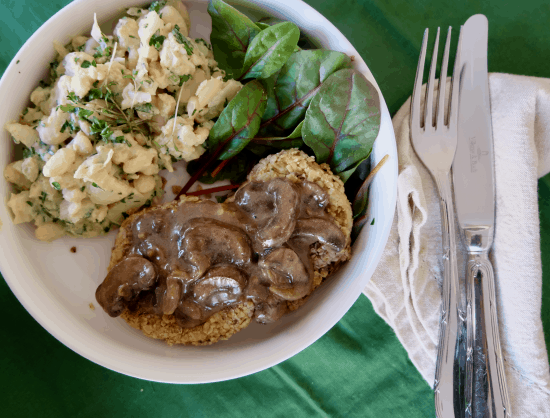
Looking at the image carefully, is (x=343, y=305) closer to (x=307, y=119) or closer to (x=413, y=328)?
(x=413, y=328)

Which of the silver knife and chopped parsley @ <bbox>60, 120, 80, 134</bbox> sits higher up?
chopped parsley @ <bbox>60, 120, 80, 134</bbox>

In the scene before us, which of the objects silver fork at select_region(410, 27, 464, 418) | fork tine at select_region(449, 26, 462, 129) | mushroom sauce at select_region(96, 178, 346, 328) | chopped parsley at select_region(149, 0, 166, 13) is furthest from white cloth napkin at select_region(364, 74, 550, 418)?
chopped parsley at select_region(149, 0, 166, 13)

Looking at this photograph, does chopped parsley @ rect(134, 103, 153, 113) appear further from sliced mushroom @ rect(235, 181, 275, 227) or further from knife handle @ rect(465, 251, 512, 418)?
knife handle @ rect(465, 251, 512, 418)

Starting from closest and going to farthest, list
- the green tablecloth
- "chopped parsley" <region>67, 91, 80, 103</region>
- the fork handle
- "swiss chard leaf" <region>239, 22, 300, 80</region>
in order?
"chopped parsley" <region>67, 91, 80, 103</region> → "swiss chard leaf" <region>239, 22, 300, 80</region> → the fork handle → the green tablecloth

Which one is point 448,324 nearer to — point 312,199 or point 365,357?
point 365,357

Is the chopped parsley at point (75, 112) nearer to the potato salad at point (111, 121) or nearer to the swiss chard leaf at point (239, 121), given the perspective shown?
the potato salad at point (111, 121)

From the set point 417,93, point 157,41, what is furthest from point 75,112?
point 417,93
